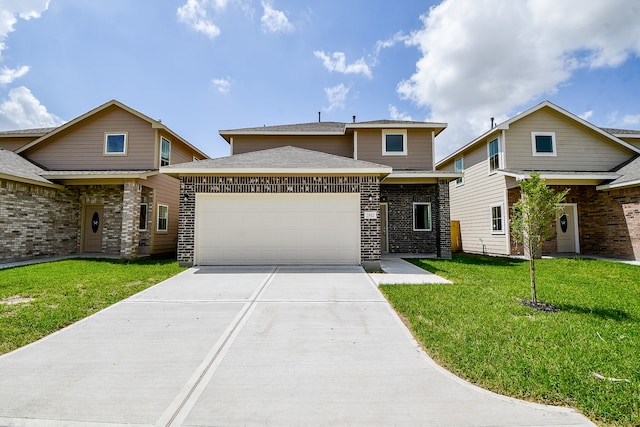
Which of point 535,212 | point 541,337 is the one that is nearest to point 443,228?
point 535,212

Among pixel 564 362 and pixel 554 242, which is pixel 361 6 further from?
pixel 554 242

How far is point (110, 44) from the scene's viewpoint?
394 inches

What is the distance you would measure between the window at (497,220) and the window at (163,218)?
15.3 metres

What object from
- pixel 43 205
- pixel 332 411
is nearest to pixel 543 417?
pixel 332 411

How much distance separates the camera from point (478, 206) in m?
15.6

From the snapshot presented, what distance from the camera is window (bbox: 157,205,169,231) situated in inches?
551

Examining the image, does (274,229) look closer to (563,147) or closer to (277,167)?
(277,167)

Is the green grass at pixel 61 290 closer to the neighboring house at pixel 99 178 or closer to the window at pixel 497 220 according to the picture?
the neighboring house at pixel 99 178

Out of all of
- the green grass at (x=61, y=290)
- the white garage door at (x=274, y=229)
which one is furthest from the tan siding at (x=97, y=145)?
the white garage door at (x=274, y=229)

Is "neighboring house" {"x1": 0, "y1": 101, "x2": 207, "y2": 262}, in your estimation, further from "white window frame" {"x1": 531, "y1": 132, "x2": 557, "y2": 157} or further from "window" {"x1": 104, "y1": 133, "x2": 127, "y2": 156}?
"white window frame" {"x1": 531, "y1": 132, "x2": 557, "y2": 157}

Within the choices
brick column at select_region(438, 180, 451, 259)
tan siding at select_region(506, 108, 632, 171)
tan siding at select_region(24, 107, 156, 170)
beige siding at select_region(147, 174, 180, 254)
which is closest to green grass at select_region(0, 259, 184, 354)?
beige siding at select_region(147, 174, 180, 254)

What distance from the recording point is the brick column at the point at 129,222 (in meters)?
11.6

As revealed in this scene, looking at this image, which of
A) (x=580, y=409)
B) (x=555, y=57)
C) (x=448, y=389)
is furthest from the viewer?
(x=555, y=57)

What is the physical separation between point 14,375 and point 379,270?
25.6 ft
